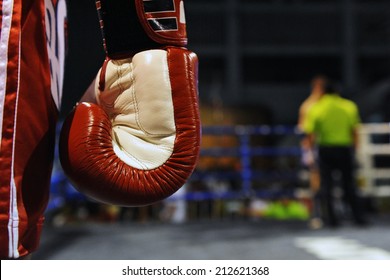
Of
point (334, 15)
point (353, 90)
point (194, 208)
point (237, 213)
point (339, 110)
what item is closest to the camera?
point (339, 110)

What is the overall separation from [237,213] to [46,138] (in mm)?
4558

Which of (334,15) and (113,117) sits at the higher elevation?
(334,15)

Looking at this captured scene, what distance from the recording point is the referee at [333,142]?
3.51m

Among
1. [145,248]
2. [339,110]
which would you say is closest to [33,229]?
[145,248]

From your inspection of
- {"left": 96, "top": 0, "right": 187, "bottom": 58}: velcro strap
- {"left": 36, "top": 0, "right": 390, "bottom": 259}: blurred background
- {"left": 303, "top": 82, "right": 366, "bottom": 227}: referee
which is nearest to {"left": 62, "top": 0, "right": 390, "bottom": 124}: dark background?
{"left": 36, "top": 0, "right": 390, "bottom": 259}: blurred background

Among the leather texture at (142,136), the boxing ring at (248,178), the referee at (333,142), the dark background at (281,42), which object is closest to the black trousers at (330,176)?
the referee at (333,142)

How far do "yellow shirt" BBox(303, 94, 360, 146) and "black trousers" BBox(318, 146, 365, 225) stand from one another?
60 mm

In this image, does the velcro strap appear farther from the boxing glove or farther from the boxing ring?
the boxing ring

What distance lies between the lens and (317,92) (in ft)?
12.2

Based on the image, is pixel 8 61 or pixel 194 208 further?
pixel 194 208

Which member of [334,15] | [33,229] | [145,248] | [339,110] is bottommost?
[145,248]

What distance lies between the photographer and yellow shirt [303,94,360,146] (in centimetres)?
350

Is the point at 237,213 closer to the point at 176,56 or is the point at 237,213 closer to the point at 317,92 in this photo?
the point at 317,92

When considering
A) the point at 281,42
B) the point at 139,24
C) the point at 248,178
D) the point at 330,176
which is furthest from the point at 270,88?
the point at 139,24
